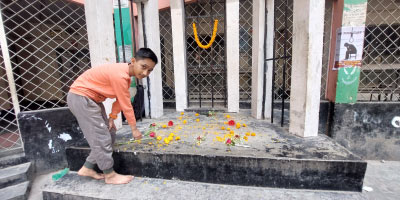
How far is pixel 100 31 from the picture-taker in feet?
10.0

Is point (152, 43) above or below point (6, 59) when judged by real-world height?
above

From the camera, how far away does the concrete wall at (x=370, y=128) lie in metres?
3.56

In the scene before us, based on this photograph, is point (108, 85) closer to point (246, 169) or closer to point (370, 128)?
point (246, 169)

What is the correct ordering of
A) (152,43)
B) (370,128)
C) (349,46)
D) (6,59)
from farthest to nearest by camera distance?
(152,43) → (370,128) → (349,46) → (6,59)

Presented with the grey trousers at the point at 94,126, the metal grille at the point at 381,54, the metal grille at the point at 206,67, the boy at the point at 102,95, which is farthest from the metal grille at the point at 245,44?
the grey trousers at the point at 94,126

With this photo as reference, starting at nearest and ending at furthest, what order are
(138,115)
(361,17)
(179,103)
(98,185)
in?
(98,185) < (361,17) < (138,115) < (179,103)

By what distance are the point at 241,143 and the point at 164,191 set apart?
111 centimetres

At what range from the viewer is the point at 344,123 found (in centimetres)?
366

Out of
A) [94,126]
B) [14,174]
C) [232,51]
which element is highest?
[232,51]

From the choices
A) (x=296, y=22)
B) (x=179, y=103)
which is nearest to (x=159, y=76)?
(x=179, y=103)

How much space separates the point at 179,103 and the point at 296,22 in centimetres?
274

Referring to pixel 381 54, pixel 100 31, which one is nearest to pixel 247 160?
pixel 100 31

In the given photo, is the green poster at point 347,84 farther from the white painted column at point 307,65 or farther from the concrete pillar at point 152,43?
the concrete pillar at point 152,43

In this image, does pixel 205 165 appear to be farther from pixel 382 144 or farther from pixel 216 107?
pixel 382 144
